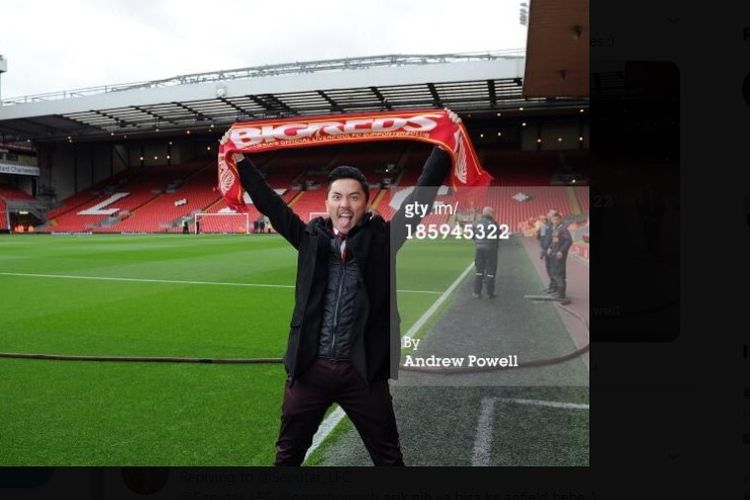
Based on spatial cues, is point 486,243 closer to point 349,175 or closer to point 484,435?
point 349,175

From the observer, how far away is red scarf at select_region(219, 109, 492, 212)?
6.23ft

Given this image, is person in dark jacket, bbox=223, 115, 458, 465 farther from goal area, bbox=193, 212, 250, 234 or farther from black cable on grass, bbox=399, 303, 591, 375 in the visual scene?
goal area, bbox=193, 212, 250, 234

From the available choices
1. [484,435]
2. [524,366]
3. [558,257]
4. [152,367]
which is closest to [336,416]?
[484,435]

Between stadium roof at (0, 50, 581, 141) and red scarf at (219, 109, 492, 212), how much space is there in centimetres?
1655

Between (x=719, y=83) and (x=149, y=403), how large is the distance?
283 cm

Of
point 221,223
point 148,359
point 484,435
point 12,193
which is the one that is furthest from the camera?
point 12,193

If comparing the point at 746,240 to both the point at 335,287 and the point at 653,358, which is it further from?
the point at 335,287

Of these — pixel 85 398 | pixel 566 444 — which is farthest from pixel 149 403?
pixel 566 444

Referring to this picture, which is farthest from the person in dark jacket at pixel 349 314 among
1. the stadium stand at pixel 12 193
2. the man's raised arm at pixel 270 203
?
the stadium stand at pixel 12 193

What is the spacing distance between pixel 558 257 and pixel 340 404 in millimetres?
938

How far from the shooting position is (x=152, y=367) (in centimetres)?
346

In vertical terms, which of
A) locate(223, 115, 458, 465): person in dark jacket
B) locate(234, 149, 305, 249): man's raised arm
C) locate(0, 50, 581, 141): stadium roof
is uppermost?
locate(0, 50, 581, 141): stadium roof

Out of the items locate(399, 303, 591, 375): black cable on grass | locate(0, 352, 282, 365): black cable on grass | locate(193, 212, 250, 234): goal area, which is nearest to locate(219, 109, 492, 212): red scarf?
locate(399, 303, 591, 375): black cable on grass

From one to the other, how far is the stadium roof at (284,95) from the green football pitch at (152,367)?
42.7ft
